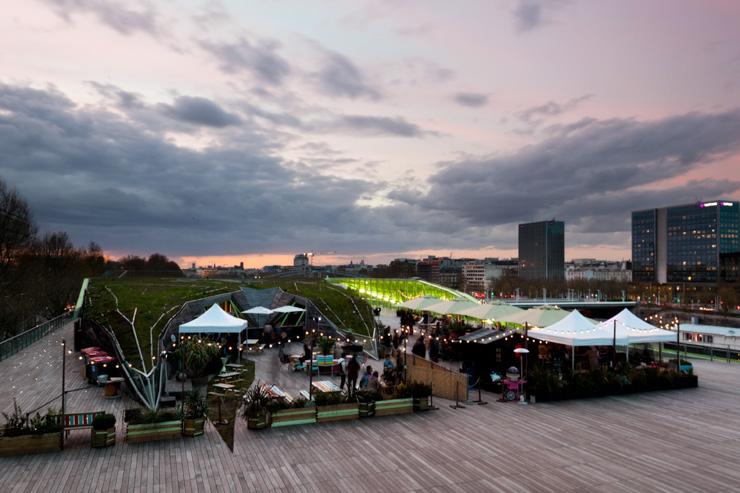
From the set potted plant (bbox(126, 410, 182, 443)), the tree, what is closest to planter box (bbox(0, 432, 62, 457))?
potted plant (bbox(126, 410, 182, 443))

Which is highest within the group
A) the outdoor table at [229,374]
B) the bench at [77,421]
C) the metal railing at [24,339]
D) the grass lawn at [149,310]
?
the grass lawn at [149,310]

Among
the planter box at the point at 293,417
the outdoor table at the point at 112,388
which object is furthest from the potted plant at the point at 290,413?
the outdoor table at the point at 112,388

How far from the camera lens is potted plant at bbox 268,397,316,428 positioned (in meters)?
13.4

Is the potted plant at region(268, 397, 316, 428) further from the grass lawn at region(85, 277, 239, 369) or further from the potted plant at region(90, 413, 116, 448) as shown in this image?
the grass lawn at region(85, 277, 239, 369)

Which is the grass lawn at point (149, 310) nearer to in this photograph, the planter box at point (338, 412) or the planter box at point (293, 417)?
the planter box at point (293, 417)

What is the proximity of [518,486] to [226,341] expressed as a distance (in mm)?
19454

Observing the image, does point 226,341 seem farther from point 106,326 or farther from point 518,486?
point 518,486

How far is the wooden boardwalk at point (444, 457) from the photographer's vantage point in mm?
9867

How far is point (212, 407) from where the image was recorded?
15.8m

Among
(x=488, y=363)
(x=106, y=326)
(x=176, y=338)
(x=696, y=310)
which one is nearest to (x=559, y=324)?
(x=488, y=363)

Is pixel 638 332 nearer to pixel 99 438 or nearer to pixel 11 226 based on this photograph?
pixel 99 438

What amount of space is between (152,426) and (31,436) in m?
2.66

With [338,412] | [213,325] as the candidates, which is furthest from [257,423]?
[213,325]

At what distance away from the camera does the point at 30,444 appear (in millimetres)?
11281
